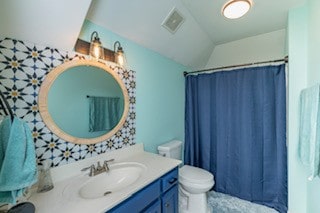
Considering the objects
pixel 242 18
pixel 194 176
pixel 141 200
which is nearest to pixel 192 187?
pixel 194 176

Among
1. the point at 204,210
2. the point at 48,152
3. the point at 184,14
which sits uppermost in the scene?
the point at 184,14

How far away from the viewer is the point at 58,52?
3.84 feet

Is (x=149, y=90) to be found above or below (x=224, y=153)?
above

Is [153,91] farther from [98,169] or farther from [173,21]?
[98,169]

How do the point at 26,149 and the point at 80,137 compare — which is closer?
the point at 26,149

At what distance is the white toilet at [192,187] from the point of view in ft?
5.71

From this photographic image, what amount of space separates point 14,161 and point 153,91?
1.50 m

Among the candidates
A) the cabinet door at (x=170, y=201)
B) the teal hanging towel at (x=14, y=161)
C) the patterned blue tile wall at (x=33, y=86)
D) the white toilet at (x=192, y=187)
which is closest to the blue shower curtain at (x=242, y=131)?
the white toilet at (x=192, y=187)

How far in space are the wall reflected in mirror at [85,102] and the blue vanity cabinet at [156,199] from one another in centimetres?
64

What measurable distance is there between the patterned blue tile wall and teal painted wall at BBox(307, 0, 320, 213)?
1.97 meters

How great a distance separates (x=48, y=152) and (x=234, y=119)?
2.16 meters

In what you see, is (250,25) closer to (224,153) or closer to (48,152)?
(224,153)

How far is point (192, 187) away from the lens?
1747mm

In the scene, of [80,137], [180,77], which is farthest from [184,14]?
[80,137]
